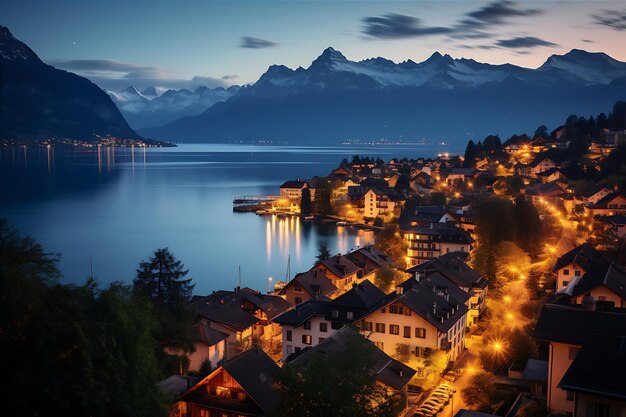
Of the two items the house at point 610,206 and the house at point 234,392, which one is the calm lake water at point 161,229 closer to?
the house at point 610,206

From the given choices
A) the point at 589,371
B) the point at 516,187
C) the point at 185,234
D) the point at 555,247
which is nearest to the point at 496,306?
the point at 555,247

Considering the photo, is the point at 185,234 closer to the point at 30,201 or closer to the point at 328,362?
the point at 30,201

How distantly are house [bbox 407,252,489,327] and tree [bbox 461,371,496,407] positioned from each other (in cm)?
618

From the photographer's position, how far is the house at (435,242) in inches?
1127

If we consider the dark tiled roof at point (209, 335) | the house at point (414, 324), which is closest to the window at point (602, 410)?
Result: the house at point (414, 324)

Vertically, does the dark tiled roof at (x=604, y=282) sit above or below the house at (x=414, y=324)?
above

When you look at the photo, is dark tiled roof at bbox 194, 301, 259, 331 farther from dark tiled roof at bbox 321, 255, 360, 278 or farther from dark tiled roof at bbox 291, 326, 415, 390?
dark tiled roof at bbox 321, 255, 360, 278

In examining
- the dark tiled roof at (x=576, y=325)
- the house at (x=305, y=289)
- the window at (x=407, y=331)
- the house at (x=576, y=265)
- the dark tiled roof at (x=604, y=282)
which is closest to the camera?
the dark tiled roof at (x=576, y=325)

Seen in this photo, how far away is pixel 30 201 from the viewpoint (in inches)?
2279

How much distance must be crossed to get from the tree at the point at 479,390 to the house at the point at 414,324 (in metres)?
1.75

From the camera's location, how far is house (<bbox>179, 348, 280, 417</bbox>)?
Answer: 10.5 meters

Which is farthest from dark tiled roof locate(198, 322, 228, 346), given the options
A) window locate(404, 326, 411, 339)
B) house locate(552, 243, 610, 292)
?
house locate(552, 243, 610, 292)

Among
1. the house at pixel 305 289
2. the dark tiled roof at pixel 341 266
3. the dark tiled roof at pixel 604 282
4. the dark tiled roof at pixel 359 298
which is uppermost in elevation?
the dark tiled roof at pixel 604 282

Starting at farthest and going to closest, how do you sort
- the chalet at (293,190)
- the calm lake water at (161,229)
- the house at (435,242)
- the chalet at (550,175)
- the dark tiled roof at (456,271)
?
the chalet at (293,190) → the chalet at (550,175) → the calm lake water at (161,229) → the house at (435,242) → the dark tiled roof at (456,271)
